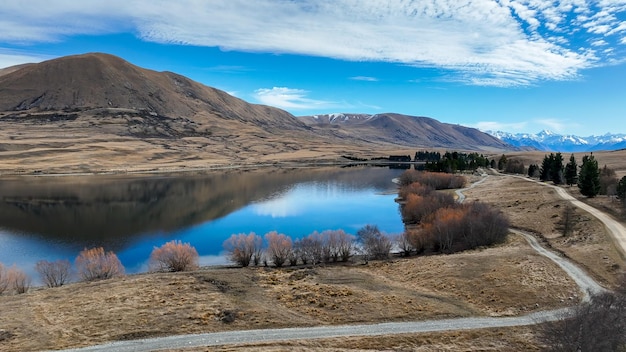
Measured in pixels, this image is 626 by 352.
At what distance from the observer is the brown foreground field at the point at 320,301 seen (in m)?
22.0

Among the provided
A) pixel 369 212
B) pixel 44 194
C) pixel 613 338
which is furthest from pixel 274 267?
pixel 44 194

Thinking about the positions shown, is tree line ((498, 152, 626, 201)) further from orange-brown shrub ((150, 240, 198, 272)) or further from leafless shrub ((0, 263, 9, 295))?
leafless shrub ((0, 263, 9, 295))

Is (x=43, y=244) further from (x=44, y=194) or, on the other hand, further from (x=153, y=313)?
(x=44, y=194)

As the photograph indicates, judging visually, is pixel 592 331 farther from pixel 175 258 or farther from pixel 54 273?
pixel 54 273

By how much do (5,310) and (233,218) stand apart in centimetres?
4759

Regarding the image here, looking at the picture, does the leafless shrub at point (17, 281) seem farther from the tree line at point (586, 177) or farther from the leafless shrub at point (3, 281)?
the tree line at point (586, 177)

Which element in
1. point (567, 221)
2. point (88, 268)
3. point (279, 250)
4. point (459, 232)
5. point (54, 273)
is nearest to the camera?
point (54, 273)

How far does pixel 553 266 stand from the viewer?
33094mm

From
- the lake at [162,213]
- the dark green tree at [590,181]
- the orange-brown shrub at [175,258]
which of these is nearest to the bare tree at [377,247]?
the lake at [162,213]

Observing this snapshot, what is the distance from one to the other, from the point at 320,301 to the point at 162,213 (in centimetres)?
6057

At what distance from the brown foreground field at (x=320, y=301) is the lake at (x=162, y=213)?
1610cm

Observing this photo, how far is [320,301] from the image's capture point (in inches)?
1096

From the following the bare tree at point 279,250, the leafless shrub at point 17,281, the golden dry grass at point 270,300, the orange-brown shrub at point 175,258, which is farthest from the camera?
the bare tree at point 279,250

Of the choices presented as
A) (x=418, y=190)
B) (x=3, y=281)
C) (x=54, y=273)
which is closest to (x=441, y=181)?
(x=418, y=190)
